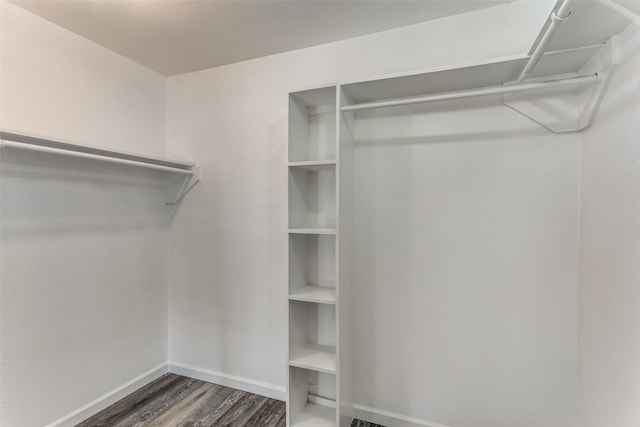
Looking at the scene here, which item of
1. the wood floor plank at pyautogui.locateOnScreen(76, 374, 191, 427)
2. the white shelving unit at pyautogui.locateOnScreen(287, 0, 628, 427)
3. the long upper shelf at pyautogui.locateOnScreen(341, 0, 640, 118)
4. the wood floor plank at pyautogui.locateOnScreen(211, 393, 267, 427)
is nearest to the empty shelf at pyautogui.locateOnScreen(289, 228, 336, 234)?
the white shelving unit at pyautogui.locateOnScreen(287, 0, 628, 427)

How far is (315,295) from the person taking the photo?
1820 millimetres

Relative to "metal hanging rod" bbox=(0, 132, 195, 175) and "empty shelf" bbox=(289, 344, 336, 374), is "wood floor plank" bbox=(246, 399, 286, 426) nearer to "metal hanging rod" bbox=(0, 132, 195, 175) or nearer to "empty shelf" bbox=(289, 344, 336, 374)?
"empty shelf" bbox=(289, 344, 336, 374)

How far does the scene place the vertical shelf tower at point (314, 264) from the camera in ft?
5.88

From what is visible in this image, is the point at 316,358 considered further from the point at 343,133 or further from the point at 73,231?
the point at 73,231

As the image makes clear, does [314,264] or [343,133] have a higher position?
[343,133]

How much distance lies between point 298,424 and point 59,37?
2.79 m

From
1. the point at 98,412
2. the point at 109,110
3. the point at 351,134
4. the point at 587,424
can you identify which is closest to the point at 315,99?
the point at 351,134

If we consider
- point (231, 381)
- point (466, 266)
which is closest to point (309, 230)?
point (466, 266)

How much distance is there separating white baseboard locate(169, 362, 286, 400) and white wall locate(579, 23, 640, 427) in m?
1.80

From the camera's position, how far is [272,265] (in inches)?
87.3

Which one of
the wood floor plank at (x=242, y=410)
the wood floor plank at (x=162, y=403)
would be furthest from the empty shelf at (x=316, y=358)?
the wood floor plank at (x=162, y=403)

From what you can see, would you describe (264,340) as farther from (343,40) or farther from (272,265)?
(343,40)

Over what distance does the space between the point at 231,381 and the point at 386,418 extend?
1.19 meters

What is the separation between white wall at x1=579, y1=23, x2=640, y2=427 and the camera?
1184mm
